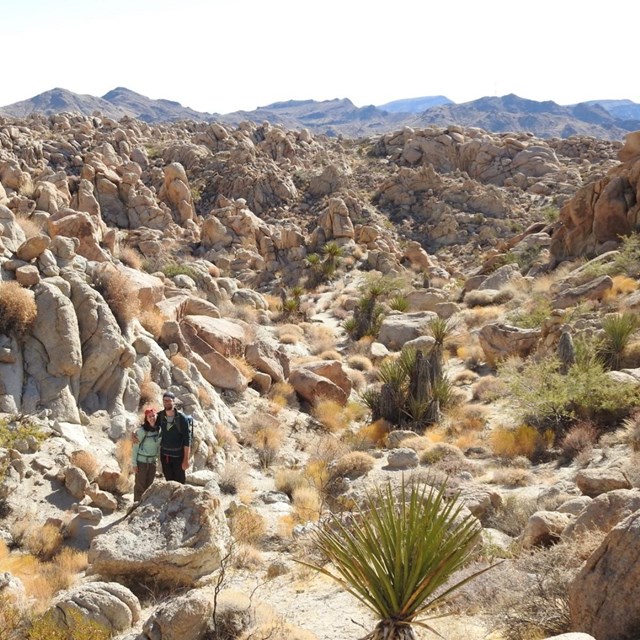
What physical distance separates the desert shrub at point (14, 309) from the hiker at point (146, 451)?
10.4 feet

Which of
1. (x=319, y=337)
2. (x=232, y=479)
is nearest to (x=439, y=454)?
(x=232, y=479)

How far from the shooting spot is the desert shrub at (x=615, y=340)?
1369 cm

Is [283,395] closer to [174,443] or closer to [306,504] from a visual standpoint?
[306,504]

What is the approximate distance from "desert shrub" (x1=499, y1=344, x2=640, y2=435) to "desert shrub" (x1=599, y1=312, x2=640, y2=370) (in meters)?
1.08

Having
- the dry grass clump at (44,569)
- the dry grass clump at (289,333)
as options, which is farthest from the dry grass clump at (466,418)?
the dry grass clump at (44,569)

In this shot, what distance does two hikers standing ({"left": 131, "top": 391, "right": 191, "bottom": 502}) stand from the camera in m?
7.96

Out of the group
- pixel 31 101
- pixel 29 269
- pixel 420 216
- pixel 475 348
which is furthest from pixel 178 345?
pixel 31 101

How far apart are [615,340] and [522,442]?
3.97 metres

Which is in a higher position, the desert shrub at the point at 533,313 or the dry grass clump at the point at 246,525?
the desert shrub at the point at 533,313

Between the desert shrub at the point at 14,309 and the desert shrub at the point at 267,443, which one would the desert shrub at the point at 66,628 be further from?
the desert shrub at the point at 267,443

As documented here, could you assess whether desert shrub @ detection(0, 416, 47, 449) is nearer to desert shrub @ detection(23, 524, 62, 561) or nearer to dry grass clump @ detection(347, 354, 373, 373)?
desert shrub @ detection(23, 524, 62, 561)

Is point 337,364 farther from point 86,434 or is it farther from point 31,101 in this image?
point 31,101

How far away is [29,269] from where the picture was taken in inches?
406

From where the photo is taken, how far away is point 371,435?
13523 mm
